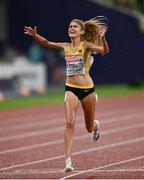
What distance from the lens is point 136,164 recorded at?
34.1 ft

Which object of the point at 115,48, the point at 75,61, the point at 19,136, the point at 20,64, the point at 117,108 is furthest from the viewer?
the point at 115,48

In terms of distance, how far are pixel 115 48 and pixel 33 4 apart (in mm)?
3959

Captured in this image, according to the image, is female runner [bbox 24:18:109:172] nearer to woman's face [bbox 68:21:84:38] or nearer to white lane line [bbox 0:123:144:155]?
woman's face [bbox 68:21:84:38]

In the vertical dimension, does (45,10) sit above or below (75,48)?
below

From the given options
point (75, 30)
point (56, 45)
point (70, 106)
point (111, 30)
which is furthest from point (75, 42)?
point (111, 30)

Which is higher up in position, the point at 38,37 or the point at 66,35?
the point at 38,37

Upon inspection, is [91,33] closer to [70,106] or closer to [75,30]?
[75,30]

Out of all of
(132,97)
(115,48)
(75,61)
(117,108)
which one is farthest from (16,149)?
(115,48)

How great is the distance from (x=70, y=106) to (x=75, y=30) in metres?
0.92

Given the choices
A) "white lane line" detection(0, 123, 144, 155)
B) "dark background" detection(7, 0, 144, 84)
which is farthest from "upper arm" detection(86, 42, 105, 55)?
"dark background" detection(7, 0, 144, 84)

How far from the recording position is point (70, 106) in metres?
9.89

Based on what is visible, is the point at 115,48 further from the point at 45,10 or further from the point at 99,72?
the point at 45,10

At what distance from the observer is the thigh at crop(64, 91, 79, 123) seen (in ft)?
32.2

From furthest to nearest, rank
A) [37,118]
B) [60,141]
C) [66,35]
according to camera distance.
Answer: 1. [66,35]
2. [37,118]
3. [60,141]
